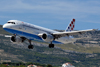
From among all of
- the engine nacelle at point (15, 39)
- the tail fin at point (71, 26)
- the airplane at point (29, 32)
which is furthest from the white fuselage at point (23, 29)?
the tail fin at point (71, 26)

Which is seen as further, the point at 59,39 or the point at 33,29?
the point at 59,39

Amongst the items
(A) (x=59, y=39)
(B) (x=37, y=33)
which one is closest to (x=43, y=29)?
(B) (x=37, y=33)

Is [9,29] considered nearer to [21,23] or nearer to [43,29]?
[21,23]

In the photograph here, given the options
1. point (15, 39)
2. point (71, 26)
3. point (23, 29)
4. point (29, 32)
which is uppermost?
point (71, 26)

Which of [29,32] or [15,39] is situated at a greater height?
[29,32]

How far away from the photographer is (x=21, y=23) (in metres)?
71.1

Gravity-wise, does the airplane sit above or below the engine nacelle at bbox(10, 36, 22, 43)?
above

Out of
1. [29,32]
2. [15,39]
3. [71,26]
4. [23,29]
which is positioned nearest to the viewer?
[23,29]

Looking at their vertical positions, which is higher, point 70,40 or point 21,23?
point 21,23

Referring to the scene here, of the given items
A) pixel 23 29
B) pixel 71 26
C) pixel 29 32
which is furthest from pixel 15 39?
pixel 71 26

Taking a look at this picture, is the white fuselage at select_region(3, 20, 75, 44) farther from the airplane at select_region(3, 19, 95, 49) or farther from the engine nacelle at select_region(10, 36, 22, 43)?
the engine nacelle at select_region(10, 36, 22, 43)

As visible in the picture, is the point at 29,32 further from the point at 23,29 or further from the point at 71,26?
the point at 71,26

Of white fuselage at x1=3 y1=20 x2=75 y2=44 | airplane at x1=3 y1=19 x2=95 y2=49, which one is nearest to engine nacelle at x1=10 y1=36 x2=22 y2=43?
airplane at x1=3 y1=19 x2=95 y2=49

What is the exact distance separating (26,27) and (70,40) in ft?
77.2
